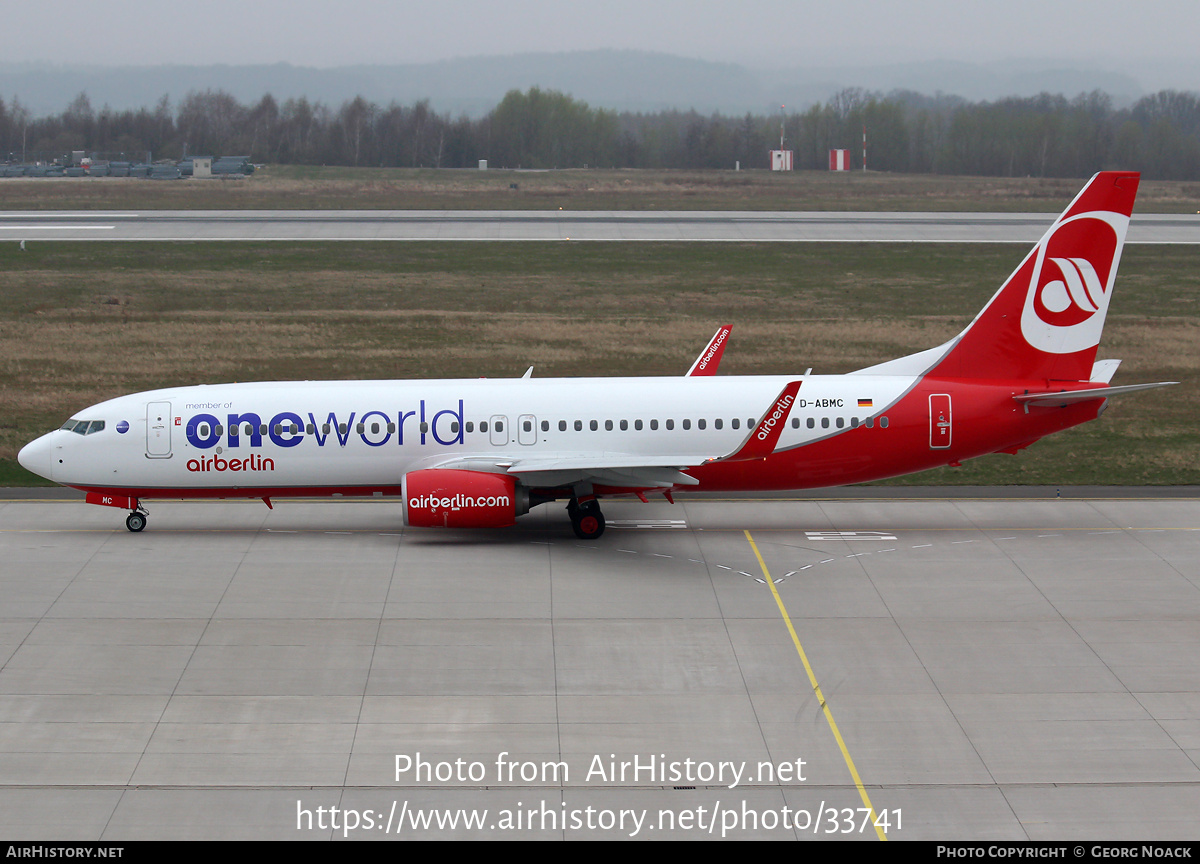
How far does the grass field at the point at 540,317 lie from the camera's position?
132 ft

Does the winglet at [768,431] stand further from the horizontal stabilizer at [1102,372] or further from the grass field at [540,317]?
the grass field at [540,317]

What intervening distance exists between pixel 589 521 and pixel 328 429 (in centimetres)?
642

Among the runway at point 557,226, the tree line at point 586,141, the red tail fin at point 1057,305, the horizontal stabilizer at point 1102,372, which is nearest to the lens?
the red tail fin at point 1057,305

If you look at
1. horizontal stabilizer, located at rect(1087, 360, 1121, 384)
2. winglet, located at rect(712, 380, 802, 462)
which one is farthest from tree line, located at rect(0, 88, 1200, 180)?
winglet, located at rect(712, 380, 802, 462)

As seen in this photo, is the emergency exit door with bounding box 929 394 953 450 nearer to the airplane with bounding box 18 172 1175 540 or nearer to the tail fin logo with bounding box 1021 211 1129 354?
the airplane with bounding box 18 172 1175 540

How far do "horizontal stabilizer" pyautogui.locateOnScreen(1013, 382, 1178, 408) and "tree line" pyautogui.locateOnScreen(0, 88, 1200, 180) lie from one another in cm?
13349

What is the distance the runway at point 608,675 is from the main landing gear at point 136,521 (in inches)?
22.6

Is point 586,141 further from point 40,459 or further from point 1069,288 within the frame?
point 40,459

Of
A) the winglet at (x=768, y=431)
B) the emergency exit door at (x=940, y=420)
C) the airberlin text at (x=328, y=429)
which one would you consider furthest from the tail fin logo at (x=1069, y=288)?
the airberlin text at (x=328, y=429)

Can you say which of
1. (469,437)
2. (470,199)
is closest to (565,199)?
(470,199)

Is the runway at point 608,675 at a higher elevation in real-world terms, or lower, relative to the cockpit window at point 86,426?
lower

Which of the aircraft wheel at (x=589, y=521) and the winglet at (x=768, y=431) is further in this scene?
the aircraft wheel at (x=589, y=521)

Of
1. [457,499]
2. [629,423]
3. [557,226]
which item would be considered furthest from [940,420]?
[557,226]

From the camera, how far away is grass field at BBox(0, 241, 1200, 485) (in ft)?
132
